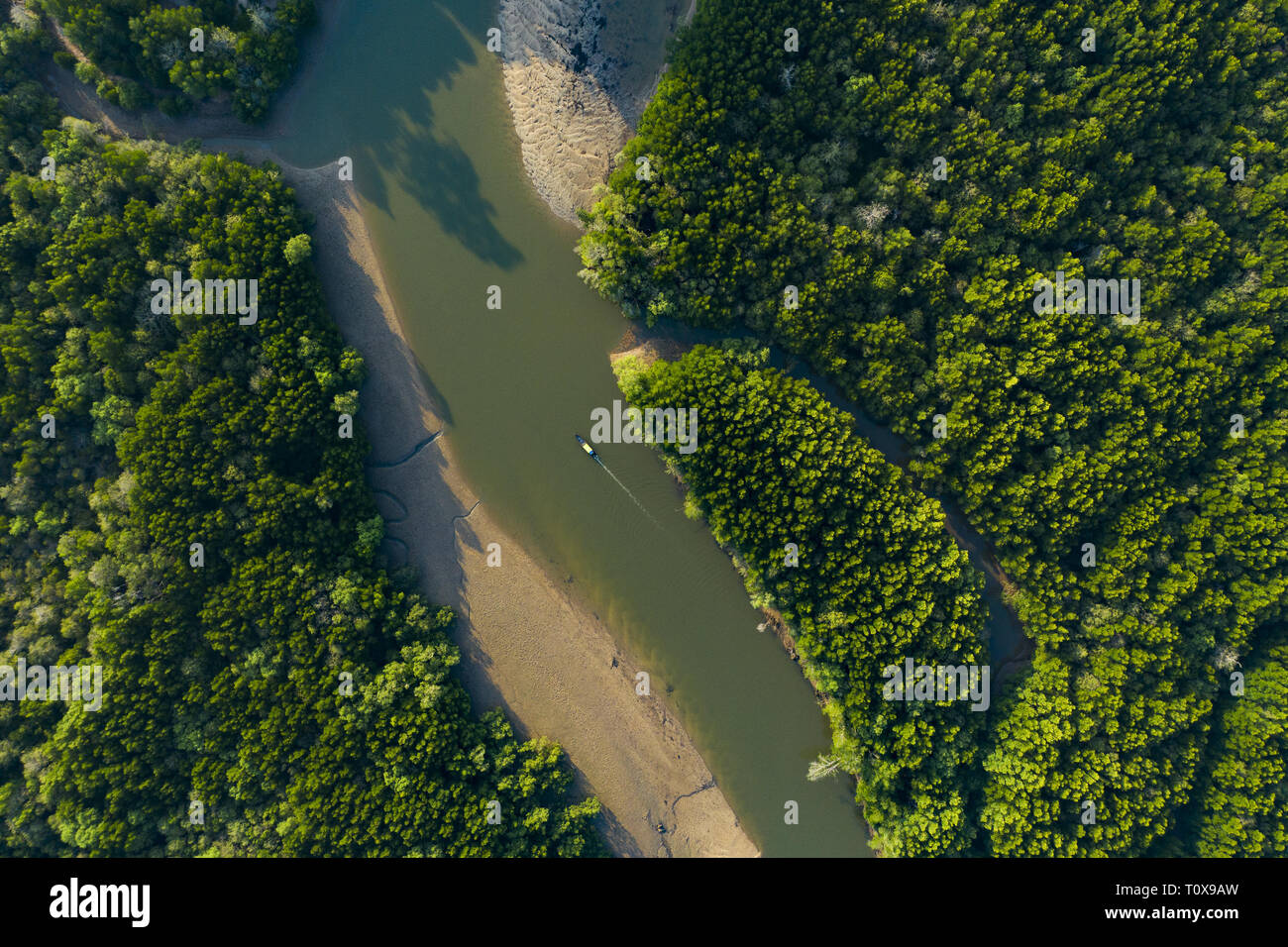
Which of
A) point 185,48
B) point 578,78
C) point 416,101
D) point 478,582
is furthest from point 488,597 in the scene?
point 185,48

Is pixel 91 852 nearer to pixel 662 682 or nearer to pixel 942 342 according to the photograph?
pixel 662 682


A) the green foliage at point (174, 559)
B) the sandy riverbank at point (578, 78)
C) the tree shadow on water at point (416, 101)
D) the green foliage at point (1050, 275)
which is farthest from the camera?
the tree shadow on water at point (416, 101)

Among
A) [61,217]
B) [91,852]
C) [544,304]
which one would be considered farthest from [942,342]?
[91,852]

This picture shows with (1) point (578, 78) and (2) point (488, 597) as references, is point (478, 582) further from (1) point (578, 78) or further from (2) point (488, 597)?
(1) point (578, 78)

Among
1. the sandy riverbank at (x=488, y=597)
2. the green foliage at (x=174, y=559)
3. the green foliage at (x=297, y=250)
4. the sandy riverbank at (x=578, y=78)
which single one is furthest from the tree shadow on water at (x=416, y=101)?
the green foliage at (x=174, y=559)

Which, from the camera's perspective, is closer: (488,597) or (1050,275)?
Result: (1050,275)

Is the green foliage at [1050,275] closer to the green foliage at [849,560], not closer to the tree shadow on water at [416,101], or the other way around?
the green foliage at [849,560]

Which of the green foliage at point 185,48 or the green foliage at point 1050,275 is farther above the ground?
the green foliage at point 185,48
